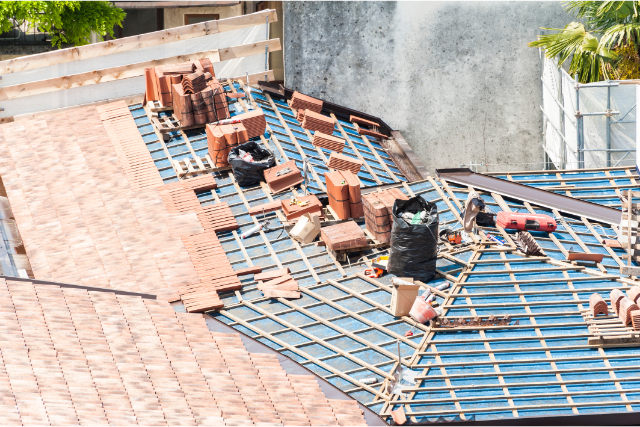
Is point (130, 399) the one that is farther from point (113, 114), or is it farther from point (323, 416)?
point (113, 114)

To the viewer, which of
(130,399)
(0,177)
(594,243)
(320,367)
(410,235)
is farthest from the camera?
(0,177)

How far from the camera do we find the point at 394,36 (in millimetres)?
36219

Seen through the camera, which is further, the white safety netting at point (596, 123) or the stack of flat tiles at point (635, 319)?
the white safety netting at point (596, 123)

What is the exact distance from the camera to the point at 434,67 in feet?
121

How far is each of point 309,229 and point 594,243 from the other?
772 cm

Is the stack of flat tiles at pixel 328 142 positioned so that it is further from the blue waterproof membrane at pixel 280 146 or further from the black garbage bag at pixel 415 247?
the black garbage bag at pixel 415 247

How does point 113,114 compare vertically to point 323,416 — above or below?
above

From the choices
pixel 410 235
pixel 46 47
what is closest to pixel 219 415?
pixel 410 235

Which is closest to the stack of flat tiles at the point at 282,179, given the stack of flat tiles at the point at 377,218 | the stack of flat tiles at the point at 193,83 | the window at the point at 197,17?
the stack of flat tiles at the point at 377,218

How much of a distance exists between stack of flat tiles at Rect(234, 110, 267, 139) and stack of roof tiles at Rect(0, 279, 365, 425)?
9547mm

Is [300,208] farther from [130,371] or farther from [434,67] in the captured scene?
[434,67]

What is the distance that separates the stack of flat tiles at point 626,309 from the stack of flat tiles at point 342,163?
11.0 meters

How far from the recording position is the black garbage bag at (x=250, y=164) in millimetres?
28547

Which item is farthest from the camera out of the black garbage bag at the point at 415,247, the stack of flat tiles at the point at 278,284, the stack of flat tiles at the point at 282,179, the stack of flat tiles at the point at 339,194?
the stack of flat tiles at the point at 282,179
